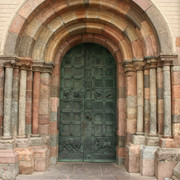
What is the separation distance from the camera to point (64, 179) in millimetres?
5316

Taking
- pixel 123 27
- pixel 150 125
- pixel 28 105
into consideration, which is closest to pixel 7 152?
pixel 28 105

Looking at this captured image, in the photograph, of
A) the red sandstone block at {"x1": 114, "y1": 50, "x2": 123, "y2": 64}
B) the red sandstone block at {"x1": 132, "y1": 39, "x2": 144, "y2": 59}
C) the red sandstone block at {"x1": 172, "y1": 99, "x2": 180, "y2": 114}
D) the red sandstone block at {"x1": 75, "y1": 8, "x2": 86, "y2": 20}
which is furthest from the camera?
the red sandstone block at {"x1": 114, "y1": 50, "x2": 123, "y2": 64}

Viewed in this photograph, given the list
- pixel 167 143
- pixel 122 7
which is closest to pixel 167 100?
pixel 167 143

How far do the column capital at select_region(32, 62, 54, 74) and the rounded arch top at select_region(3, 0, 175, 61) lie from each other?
0.18 meters

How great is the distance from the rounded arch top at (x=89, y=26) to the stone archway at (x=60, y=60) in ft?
0.08

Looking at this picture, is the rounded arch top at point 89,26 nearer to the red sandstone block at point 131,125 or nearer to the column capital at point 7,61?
the column capital at point 7,61

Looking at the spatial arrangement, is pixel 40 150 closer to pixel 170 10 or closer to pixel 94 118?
pixel 94 118

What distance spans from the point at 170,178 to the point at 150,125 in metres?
1.28

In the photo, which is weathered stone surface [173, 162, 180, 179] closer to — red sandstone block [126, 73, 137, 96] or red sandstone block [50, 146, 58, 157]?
red sandstone block [126, 73, 137, 96]

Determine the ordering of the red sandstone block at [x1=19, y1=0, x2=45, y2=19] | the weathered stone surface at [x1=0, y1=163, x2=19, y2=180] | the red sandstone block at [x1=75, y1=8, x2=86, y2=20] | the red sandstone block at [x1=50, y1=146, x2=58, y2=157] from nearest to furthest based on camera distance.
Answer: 1. the weathered stone surface at [x1=0, y1=163, x2=19, y2=180]
2. the red sandstone block at [x1=19, y1=0, x2=45, y2=19]
3. the red sandstone block at [x1=75, y1=8, x2=86, y2=20]
4. the red sandstone block at [x1=50, y1=146, x2=58, y2=157]

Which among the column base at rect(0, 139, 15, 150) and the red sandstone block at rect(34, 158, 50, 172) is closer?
the column base at rect(0, 139, 15, 150)

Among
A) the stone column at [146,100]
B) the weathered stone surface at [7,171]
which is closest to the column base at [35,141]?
the weathered stone surface at [7,171]

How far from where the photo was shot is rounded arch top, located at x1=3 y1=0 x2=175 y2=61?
5695 mm

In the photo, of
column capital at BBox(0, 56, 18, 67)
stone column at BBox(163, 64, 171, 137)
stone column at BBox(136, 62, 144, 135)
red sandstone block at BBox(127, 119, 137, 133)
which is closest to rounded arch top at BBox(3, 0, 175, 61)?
column capital at BBox(0, 56, 18, 67)
